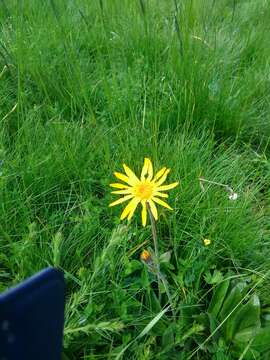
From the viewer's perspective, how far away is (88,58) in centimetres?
187

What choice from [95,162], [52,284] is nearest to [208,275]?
[95,162]

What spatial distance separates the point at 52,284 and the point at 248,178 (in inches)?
44.2

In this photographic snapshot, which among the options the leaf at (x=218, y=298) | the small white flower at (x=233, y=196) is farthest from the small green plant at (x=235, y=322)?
the small white flower at (x=233, y=196)

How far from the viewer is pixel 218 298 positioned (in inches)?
41.2

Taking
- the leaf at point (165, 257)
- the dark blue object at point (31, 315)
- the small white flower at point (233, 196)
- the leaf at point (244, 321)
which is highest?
the dark blue object at point (31, 315)

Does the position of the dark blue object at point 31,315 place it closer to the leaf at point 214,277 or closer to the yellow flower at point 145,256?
the yellow flower at point 145,256

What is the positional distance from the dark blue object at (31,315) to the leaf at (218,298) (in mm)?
656

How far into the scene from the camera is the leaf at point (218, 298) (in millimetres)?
1034

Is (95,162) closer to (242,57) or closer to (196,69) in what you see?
(196,69)

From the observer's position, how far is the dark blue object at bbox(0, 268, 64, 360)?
0.37 metres

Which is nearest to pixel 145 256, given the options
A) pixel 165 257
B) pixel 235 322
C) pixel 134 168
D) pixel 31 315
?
pixel 165 257

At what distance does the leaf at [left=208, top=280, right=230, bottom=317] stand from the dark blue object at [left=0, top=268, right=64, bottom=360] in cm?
66

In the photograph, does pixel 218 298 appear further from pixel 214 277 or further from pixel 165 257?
pixel 165 257

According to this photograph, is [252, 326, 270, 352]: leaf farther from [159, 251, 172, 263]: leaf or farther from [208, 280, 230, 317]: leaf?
[159, 251, 172, 263]: leaf
